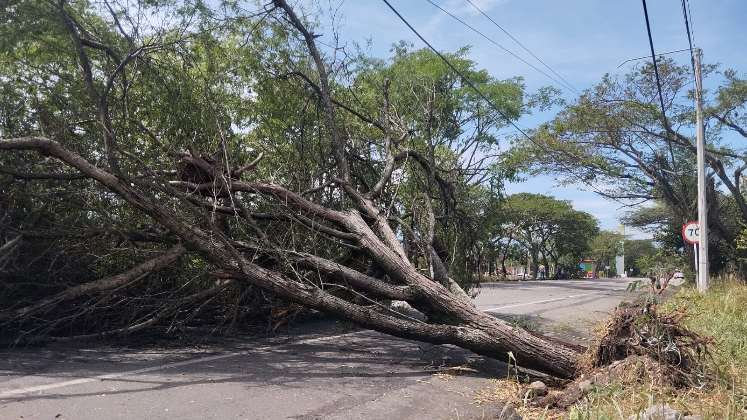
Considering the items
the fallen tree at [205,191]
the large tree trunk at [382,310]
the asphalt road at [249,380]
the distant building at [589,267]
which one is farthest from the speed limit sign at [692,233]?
the distant building at [589,267]

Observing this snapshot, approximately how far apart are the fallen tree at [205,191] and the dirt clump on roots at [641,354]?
0.40 metres

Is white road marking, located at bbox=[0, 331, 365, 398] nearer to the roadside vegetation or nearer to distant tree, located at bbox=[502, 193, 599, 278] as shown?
the roadside vegetation

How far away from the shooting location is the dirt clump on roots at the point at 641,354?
467cm

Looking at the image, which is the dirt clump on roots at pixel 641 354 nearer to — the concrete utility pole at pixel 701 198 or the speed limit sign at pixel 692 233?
the concrete utility pole at pixel 701 198

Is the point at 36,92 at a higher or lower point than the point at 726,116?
lower

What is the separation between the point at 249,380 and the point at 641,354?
3.38m

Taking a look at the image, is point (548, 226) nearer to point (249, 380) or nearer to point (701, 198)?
point (701, 198)

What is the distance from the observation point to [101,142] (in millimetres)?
7203

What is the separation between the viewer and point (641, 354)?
16.2ft

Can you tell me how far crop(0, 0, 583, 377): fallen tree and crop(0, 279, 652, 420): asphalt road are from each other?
0.44 metres

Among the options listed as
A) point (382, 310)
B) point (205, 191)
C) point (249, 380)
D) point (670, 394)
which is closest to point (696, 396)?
point (670, 394)

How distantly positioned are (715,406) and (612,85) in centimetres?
1701

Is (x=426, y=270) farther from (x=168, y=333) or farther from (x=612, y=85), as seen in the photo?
(x=612, y=85)

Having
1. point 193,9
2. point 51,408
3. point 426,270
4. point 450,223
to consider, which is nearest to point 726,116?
point 450,223
